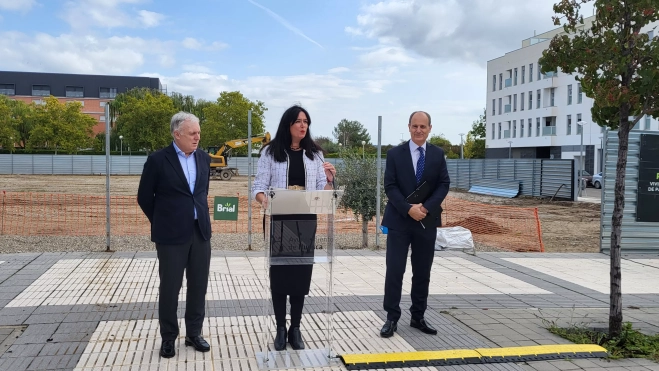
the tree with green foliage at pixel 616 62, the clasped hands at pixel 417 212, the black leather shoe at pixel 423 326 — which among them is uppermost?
the tree with green foliage at pixel 616 62

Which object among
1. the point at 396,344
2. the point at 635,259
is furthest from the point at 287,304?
the point at 635,259

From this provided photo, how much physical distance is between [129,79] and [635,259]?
91.9m

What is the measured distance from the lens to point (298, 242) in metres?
4.42

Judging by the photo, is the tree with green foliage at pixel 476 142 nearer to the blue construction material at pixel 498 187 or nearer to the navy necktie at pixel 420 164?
the blue construction material at pixel 498 187

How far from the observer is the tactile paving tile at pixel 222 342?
4.33m

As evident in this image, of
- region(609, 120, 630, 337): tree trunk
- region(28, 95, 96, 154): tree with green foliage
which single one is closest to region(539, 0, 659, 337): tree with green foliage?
region(609, 120, 630, 337): tree trunk

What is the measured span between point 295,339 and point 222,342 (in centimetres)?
66

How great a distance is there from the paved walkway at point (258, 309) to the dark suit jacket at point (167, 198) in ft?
2.97

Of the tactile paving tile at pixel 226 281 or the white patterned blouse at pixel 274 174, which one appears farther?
the tactile paving tile at pixel 226 281

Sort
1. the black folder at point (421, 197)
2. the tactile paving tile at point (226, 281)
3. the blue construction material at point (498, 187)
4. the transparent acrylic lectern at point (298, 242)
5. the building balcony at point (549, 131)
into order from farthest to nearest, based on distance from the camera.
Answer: the building balcony at point (549, 131) → the blue construction material at point (498, 187) → the tactile paving tile at point (226, 281) → the black folder at point (421, 197) → the transparent acrylic lectern at point (298, 242)

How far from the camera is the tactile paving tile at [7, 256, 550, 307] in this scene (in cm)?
642

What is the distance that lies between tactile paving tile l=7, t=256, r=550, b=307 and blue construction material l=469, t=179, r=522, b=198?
83.4ft

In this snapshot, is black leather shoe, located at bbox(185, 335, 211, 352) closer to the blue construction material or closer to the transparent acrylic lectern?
the transparent acrylic lectern

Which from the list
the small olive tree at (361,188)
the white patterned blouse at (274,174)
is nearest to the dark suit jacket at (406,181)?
the white patterned blouse at (274,174)
